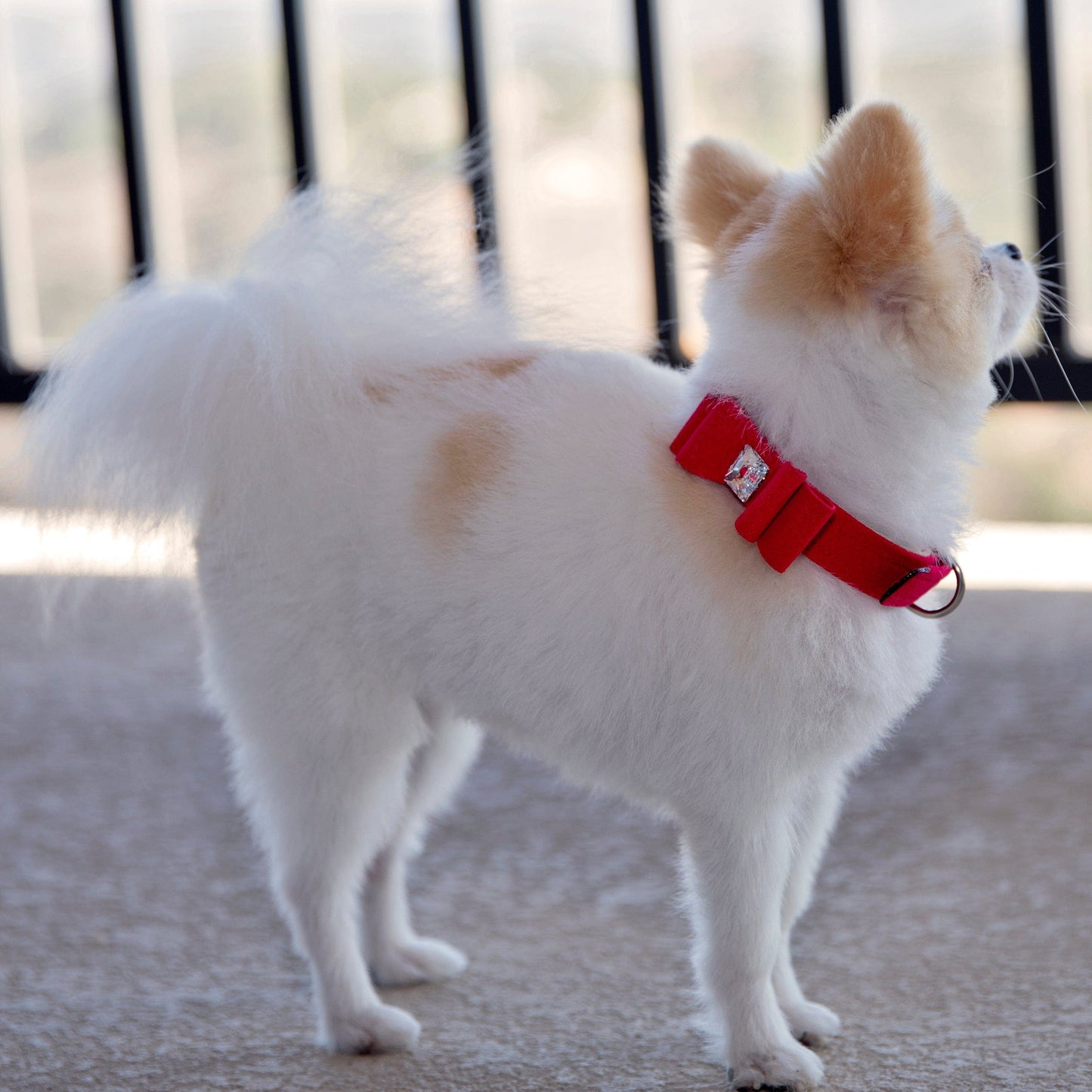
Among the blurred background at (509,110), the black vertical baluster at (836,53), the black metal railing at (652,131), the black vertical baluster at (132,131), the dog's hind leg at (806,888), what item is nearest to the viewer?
the dog's hind leg at (806,888)

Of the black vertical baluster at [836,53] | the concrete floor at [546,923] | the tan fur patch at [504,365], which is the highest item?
the black vertical baluster at [836,53]

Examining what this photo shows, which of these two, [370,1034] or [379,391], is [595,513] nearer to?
[379,391]

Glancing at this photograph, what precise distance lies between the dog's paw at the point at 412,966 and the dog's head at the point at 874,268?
2.41 ft

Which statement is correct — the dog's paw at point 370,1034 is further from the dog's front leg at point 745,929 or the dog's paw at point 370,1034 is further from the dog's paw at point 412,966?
the dog's front leg at point 745,929

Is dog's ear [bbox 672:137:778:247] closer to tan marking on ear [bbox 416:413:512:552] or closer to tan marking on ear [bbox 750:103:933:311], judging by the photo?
tan marking on ear [bbox 750:103:933:311]

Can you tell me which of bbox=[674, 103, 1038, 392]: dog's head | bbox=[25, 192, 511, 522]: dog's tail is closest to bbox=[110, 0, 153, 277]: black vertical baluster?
bbox=[25, 192, 511, 522]: dog's tail

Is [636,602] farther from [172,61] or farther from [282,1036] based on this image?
[172,61]

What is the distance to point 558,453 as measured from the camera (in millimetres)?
1158

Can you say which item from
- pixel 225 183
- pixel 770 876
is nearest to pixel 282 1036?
pixel 770 876

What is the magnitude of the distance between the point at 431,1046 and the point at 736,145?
86 centimetres

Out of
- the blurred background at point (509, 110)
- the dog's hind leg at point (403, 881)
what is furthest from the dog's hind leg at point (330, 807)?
the blurred background at point (509, 110)

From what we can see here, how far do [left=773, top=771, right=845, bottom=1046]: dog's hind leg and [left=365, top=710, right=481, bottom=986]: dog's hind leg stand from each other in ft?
1.20

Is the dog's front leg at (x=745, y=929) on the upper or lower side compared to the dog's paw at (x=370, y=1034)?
upper

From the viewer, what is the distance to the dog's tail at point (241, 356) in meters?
1.25
